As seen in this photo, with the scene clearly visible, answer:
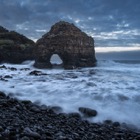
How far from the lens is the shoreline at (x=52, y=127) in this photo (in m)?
6.57

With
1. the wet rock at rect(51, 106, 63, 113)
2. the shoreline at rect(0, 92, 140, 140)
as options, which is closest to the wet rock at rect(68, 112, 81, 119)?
the shoreline at rect(0, 92, 140, 140)

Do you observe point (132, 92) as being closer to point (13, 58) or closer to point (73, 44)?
point (73, 44)

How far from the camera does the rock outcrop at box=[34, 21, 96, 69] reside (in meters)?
36.4

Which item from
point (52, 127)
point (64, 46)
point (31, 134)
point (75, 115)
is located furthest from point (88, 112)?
point (64, 46)

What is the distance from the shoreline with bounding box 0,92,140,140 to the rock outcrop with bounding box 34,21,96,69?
24.8 metres

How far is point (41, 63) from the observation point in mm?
37594

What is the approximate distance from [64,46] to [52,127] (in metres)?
28.7

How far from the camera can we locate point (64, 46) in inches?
1428

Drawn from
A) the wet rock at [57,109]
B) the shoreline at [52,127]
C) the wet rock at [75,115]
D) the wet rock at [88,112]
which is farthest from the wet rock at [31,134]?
the wet rock at [57,109]

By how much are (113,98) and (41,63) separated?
2482cm

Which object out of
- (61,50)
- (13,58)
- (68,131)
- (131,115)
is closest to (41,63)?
(61,50)

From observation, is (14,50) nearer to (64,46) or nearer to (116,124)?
(64,46)

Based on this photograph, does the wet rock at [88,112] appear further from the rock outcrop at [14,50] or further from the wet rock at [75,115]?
the rock outcrop at [14,50]

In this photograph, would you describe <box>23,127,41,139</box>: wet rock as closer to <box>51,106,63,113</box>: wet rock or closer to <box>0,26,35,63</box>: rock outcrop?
<box>51,106,63,113</box>: wet rock
